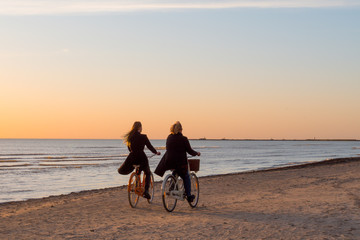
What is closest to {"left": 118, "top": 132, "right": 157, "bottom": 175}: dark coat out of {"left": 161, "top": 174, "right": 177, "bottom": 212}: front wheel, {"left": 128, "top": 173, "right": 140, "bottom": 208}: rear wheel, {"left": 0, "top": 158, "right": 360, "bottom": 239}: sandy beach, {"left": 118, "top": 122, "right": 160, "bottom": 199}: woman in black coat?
{"left": 118, "top": 122, "right": 160, "bottom": 199}: woman in black coat

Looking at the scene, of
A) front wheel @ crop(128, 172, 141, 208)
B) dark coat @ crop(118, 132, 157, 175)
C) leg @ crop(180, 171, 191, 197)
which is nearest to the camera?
leg @ crop(180, 171, 191, 197)

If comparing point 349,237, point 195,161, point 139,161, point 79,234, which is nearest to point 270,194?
point 195,161

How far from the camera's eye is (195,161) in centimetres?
949

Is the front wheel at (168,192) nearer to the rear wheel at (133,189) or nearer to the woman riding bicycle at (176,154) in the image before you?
the woman riding bicycle at (176,154)

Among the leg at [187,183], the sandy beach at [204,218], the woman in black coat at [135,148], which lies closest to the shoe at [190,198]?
the leg at [187,183]

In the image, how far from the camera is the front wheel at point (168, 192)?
8852mm

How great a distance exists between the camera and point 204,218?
839 centimetres

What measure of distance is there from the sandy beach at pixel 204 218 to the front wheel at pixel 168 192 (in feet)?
0.71

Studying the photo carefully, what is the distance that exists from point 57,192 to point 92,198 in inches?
173

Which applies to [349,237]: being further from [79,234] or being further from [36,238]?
[36,238]

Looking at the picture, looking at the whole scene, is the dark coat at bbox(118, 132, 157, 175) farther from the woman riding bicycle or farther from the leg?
the leg

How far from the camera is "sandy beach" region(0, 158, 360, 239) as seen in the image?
6945mm

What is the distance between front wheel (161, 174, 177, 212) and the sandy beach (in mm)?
217

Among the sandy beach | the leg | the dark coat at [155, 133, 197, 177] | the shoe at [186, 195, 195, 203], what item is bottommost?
the sandy beach
